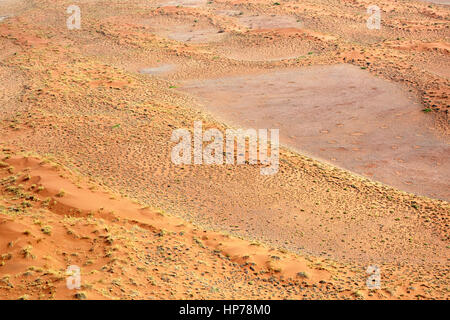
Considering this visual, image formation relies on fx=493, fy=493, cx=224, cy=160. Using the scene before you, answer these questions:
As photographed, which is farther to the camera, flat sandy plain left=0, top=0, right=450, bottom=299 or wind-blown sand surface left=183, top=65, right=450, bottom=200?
wind-blown sand surface left=183, top=65, right=450, bottom=200

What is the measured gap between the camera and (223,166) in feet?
57.1

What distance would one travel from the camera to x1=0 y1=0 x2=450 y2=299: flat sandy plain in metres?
11.2

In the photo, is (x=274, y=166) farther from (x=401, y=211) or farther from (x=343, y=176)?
(x=401, y=211)

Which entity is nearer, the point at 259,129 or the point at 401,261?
the point at 401,261

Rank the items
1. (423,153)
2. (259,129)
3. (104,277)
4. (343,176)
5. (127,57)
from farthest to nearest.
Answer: (127,57)
(259,129)
(423,153)
(343,176)
(104,277)

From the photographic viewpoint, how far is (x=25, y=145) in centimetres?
1775

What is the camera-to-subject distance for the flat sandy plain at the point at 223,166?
36.9ft

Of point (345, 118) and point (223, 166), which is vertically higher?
point (345, 118)

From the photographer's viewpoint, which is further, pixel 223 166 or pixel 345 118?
pixel 345 118

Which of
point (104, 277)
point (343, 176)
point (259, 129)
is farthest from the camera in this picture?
point (259, 129)

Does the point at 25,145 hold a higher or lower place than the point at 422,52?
lower

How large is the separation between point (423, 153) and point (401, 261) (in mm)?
8055

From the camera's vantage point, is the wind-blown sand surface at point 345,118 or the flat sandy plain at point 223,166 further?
the wind-blown sand surface at point 345,118
